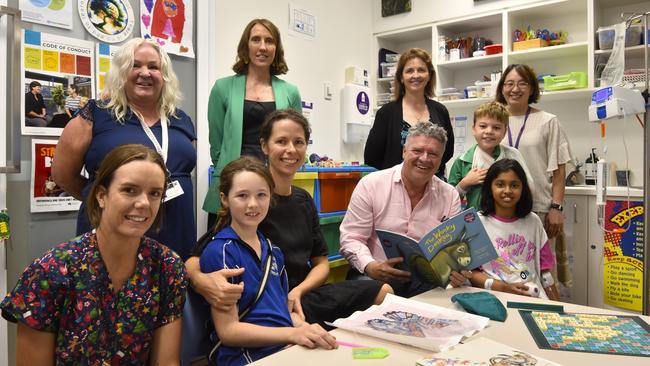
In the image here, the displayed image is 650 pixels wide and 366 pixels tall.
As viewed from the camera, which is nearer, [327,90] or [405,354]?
[405,354]

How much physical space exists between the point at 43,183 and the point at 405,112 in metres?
1.87

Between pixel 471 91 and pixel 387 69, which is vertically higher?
pixel 387 69

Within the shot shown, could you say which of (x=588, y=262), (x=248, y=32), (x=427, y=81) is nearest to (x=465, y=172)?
(x=427, y=81)

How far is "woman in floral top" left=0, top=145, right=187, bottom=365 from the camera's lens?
3.47 ft

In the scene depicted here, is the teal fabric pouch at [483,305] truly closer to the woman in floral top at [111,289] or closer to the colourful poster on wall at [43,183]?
the woman in floral top at [111,289]

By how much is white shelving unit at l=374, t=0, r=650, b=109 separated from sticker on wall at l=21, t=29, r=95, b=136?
2.95 m

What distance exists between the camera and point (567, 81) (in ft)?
12.1

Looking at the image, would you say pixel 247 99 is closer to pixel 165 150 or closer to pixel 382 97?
pixel 165 150

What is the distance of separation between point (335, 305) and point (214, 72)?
2209 mm

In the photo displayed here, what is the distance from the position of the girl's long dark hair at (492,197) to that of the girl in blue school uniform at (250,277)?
3.75 feet

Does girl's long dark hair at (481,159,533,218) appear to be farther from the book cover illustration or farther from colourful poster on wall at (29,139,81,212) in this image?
colourful poster on wall at (29,139,81,212)

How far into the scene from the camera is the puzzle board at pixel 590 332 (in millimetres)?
1079

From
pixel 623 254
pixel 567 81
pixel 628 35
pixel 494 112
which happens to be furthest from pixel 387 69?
pixel 623 254

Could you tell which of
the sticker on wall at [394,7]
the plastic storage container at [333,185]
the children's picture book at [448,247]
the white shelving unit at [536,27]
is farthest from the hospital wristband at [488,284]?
the sticker on wall at [394,7]
